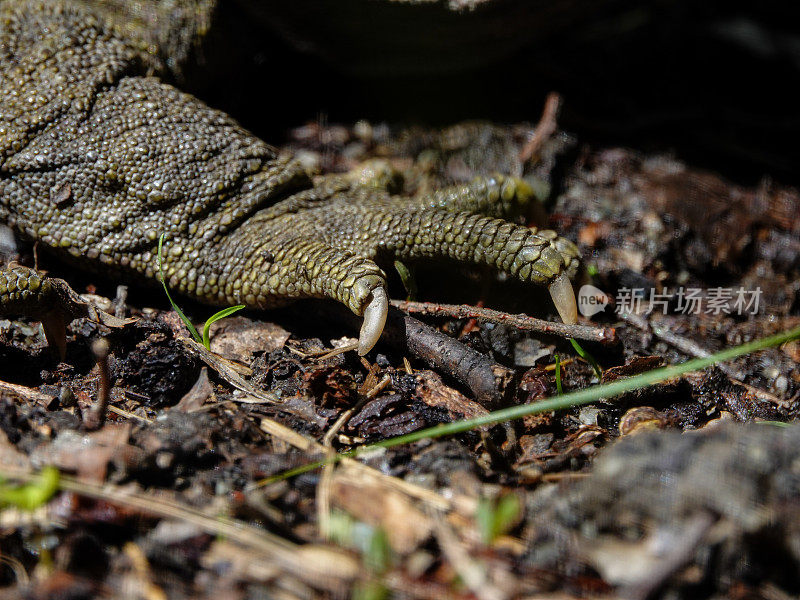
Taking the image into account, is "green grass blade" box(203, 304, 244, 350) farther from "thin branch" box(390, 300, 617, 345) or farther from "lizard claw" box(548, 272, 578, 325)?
"lizard claw" box(548, 272, 578, 325)

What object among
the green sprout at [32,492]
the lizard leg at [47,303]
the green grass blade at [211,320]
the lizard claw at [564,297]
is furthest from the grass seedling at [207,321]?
the lizard claw at [564,297]

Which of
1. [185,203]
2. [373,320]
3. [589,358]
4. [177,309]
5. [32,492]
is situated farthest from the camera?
[185,203]

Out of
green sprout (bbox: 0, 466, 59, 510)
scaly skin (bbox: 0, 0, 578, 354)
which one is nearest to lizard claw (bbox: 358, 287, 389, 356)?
scaly skin (bbox: 0, 0, 578, 354)

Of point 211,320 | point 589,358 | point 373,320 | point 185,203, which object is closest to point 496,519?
point 373,320

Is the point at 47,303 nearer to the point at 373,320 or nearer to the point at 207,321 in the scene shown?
the point at 207,321

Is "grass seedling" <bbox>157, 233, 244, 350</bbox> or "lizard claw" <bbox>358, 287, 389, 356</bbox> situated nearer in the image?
"lizard claw" <bbox>358, 287, 389, 356</bbox>
